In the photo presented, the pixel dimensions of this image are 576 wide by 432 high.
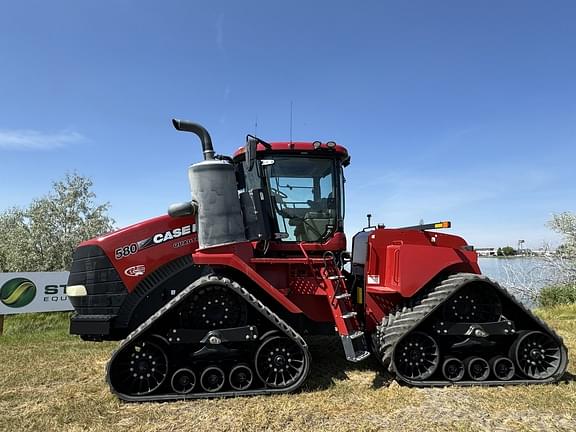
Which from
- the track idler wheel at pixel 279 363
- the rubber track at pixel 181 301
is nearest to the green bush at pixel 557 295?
the track idler wheel at pixel 279 363

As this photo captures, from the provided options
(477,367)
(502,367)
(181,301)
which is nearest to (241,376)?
(181,301)

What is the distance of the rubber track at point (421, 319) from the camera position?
5.07m

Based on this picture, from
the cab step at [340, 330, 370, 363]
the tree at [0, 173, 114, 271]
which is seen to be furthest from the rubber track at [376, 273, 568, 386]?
the tree at [0, 173, 114, 271]

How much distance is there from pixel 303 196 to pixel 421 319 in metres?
2.15

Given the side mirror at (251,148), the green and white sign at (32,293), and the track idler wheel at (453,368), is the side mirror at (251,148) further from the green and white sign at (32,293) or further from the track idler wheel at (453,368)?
the green and white sign at (32,293)

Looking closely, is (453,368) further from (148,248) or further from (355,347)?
(148,248)

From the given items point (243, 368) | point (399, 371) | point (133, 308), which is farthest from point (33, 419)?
point (399, 371)

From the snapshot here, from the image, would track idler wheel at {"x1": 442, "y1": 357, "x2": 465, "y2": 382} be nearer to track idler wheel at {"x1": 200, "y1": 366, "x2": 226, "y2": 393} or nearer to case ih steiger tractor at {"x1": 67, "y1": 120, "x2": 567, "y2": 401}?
case ih steiger tractor at {"x1": 67, "y1": 120, "x2": 567, "y2": 401}

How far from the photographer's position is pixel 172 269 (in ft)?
18.3

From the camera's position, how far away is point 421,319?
510cm

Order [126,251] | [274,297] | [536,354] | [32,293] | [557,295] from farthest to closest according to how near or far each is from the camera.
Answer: [557,295], [32,293], [126,251], [536,354], [274,297]

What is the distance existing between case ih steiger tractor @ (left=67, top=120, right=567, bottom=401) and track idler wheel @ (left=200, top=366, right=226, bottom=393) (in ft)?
0.05

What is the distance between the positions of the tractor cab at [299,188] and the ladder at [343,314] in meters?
0.42

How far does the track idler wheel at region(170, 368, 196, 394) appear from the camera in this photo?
4.80 meters
